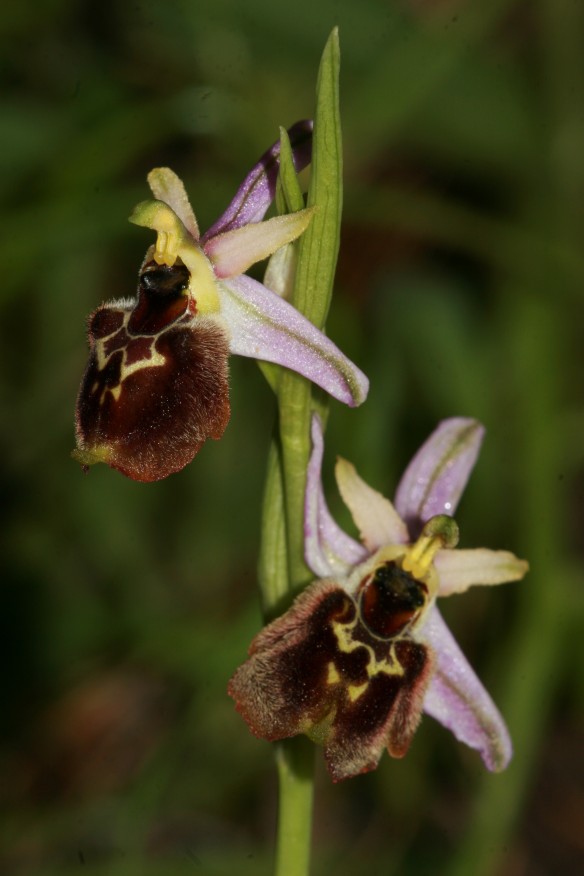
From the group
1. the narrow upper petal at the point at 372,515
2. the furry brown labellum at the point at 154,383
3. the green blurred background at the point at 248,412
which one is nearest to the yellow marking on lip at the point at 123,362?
the furry brown labellum at the point at 154,383

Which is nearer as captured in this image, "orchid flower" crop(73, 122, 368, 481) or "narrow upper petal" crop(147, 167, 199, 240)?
"orchid flower" crop(73, 122, 368, 481)

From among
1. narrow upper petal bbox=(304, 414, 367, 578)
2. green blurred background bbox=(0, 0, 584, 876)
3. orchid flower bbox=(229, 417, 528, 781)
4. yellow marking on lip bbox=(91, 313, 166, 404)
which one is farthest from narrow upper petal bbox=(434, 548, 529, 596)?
green blurred background bbox=(0, 0, 584, 876)

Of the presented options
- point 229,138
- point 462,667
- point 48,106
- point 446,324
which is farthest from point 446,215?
point 462,667

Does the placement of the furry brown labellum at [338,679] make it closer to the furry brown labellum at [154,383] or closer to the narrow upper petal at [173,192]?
the furry brown labellum at [154,383]

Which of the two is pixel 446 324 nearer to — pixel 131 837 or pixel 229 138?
pixel 229 138

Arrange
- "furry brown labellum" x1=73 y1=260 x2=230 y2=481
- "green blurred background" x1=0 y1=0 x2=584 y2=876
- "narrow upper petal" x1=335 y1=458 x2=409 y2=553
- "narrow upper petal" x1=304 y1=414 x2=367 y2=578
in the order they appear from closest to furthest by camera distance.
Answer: "furry brown labellum" x1=73 y1=260 x2=230 y2=481 < "narrow upper petal" x1=304 y1=414 x2=367 y2=578 < "narrow upper petal" x1=335 y1=458 x2=409 y2=553 < "green blurred background" x1=0 y1=0 x2=584 y2=876

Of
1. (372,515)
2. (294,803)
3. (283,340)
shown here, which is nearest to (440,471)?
(372,515)

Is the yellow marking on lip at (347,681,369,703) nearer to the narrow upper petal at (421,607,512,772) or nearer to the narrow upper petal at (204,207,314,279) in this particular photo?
the narrow upper petal at (421,607,512,772)
